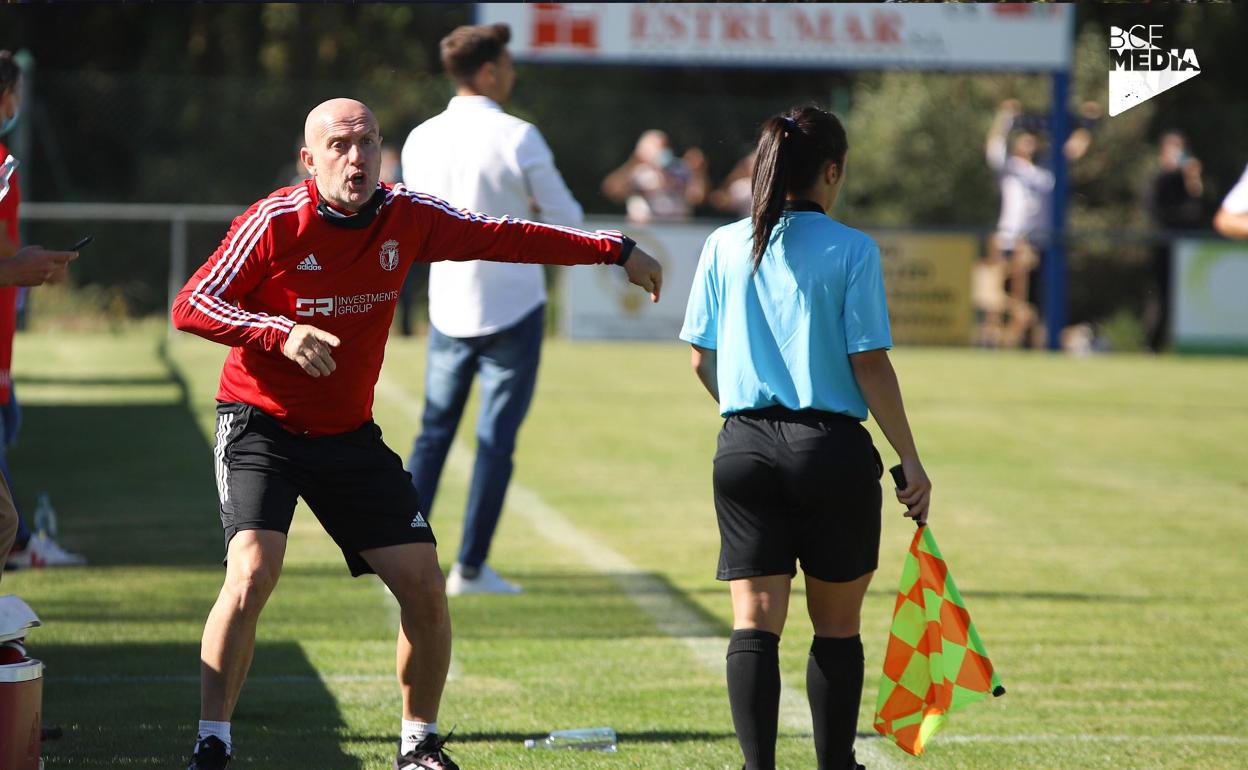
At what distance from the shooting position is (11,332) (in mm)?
7016

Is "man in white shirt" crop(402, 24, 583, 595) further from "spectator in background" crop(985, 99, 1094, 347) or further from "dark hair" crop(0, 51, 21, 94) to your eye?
"spectator in background" crop(985, 99, 1094, 347)

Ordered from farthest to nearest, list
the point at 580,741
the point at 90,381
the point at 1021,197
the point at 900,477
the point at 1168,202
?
the point at 1168,202 < the point at 1021,197 < the point at 90,381 < the point at 580,741 < the point at 900,477

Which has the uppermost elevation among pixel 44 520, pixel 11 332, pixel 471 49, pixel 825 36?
pixel 825 36

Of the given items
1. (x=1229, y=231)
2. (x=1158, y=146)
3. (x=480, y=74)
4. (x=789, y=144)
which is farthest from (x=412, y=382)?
(x=1158, y=146)

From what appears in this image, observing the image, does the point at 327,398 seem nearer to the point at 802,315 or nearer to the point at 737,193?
the point at 802,315

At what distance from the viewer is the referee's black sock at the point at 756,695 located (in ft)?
15.4

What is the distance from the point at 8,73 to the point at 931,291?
17.9m

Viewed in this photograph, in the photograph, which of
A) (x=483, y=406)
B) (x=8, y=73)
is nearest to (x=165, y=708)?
(x=8, y=73)

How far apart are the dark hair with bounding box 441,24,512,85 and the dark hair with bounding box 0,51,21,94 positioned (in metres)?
2.01

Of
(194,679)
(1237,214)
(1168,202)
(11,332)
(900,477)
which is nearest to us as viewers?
(900,477)

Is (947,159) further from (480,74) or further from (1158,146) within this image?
(480,74)

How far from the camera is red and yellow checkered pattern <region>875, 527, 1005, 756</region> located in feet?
16.3

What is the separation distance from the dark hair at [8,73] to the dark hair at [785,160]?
2.84m

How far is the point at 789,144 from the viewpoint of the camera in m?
4.69
